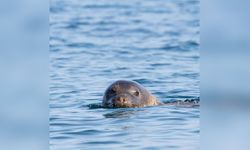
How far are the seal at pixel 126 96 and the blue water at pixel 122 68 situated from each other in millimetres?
222

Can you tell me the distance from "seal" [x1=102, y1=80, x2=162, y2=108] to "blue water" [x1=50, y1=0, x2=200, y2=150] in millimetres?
222

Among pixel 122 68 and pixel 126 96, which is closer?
pixel 126 96

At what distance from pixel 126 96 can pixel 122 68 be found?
5963 mm

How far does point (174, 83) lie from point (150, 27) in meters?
11.3

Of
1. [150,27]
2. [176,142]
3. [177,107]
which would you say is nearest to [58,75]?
[177,107]

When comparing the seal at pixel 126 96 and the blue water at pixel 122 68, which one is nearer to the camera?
the blue water at pixel 122 68

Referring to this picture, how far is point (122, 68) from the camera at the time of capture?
14.6 metres

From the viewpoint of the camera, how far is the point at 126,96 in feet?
28.6

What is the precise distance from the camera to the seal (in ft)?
28.0

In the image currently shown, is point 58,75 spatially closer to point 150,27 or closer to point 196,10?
point 150,27

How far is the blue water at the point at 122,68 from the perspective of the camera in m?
6.12

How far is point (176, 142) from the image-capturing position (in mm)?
5637

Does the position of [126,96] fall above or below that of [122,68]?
below

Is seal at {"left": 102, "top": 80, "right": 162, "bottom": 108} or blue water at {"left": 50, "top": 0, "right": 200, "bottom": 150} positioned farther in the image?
seal at {"left": 102, "top": 80, "right": 162, "bottom": 108}
